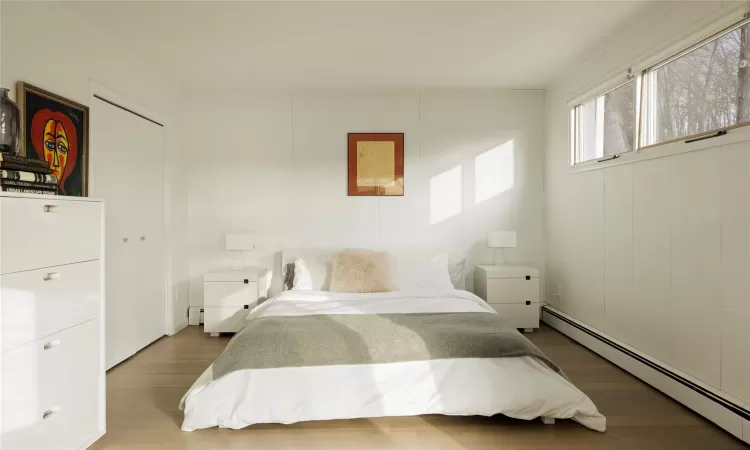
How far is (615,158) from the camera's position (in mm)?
3279

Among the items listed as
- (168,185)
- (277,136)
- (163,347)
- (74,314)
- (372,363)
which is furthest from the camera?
(277,136)

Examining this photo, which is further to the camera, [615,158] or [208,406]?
[615,158]

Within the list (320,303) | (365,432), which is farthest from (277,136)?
(365,432)

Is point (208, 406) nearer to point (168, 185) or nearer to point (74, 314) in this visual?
point (74, 314)

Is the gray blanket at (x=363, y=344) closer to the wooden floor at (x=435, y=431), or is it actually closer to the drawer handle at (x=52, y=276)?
the wooden floor at (x=435, y=431)

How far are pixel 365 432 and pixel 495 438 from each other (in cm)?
71

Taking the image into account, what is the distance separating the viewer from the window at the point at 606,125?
315cm

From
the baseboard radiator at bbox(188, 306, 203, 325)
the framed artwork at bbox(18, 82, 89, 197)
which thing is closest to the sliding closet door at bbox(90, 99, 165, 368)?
the framed artwork at bbox(18, 82, 89, 197)

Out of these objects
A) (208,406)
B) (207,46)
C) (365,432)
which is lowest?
(365,432)

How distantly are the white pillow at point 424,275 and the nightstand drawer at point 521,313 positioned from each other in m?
0.62

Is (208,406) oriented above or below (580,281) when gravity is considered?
below

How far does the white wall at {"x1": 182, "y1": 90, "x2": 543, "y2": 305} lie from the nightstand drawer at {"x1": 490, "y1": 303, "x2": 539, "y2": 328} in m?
0.65

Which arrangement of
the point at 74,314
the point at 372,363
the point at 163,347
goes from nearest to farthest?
the point at 74,314
the point at 372,363
the point at 163,347

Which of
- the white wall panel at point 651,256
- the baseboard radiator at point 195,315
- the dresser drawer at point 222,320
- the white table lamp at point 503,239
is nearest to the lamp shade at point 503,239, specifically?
the white table lamp at point 503,239
